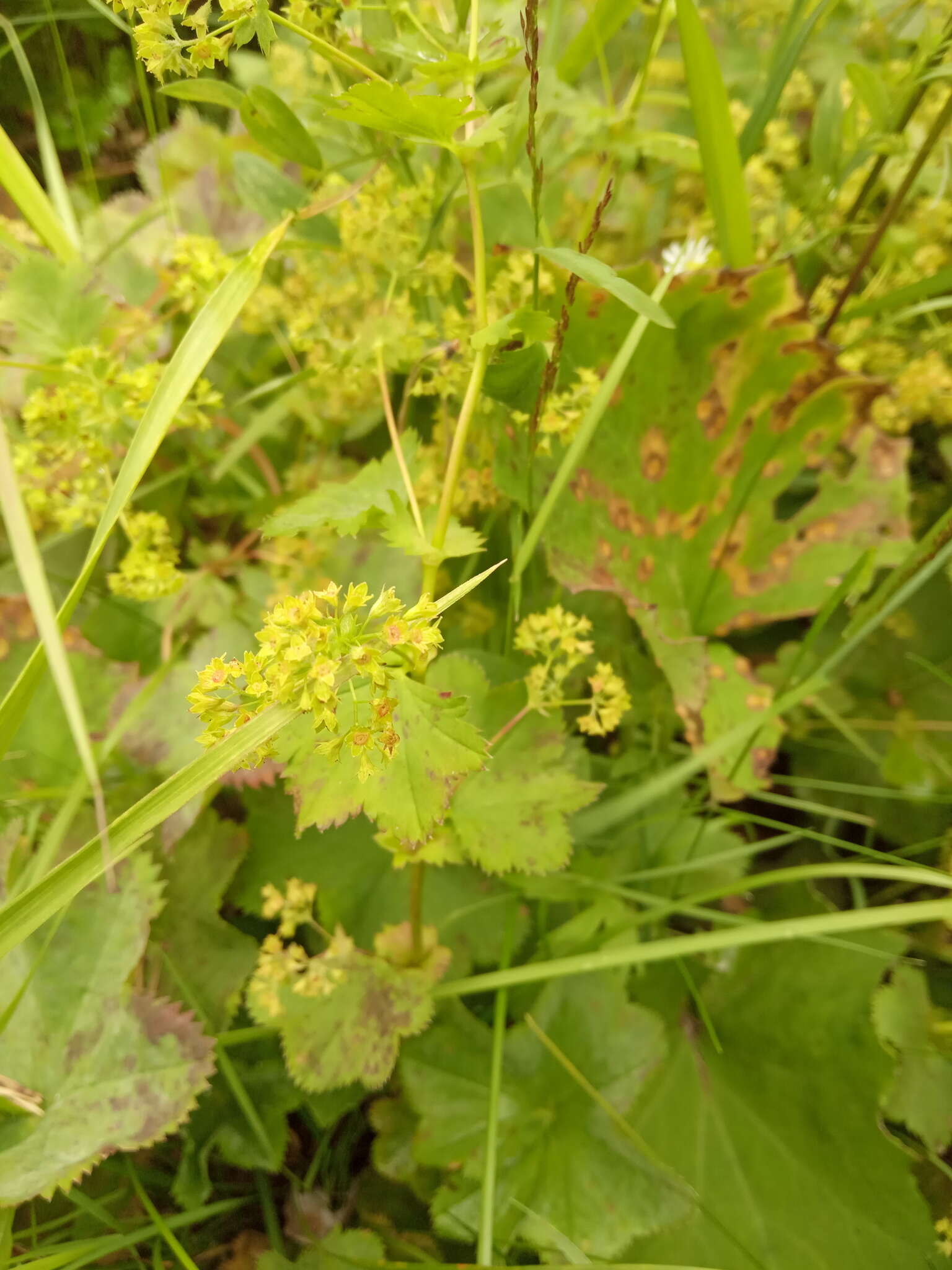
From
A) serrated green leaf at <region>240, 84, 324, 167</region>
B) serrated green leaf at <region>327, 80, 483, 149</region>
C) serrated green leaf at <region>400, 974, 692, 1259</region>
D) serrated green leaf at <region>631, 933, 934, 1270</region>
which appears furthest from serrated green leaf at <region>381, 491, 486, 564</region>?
serrated green leaf at <region>631, 933, 934, 1270</region>

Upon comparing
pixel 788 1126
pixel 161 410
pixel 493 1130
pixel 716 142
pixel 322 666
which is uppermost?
pixel 716 142

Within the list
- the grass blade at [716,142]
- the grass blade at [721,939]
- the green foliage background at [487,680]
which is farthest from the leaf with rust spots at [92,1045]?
the grass blade at [716,142]

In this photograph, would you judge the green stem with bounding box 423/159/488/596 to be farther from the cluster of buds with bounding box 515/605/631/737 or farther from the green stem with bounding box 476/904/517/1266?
the green stem with bounding box 476/904/517/1266

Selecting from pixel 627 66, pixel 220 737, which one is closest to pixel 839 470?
pixel 627 66

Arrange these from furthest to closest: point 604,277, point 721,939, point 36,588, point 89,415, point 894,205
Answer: point 894,205 < point 89,415 < point 721,939 < point 604,277 < point 36,588

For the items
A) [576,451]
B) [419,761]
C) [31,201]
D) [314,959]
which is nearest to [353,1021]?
[314,959]

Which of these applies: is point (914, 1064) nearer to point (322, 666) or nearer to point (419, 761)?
point (419, 761)
